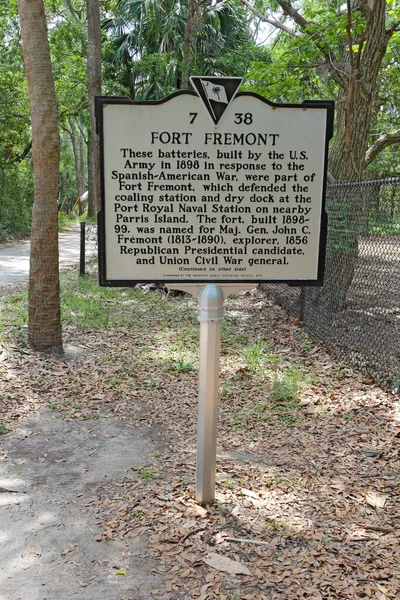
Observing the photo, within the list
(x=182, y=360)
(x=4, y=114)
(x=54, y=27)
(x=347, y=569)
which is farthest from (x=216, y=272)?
(x=54, y=27)

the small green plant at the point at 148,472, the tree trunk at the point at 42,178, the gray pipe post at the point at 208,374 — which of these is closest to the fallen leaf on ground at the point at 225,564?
the gray pipe post at the point at 208,374

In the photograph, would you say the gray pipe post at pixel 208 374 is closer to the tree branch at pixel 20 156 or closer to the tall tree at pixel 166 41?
the tall tree at pixel 166 41

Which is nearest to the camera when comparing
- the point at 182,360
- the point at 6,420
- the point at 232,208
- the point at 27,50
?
the point at 232,208

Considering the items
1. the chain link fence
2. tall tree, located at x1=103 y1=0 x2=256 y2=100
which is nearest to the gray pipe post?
the chain link fence

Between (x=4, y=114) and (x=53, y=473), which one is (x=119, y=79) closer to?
(x=4, y=114)

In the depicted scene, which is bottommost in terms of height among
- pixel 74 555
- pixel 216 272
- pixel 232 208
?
pixel 74 555

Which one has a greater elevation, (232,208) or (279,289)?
(232,208)

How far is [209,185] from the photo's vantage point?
9.82 ft

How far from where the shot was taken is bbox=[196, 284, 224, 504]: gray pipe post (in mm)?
3059

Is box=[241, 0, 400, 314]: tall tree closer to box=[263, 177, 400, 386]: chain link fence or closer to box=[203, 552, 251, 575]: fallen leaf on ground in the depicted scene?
box=[263, 177, 400, 386]: chain link fence

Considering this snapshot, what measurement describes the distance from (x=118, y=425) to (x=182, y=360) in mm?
1464

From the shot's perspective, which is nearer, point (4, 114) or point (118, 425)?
point (118, 425)

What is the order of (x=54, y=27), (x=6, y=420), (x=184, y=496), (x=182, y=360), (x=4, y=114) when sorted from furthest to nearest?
(x=54, y=27)
(x=4, y=114)
(x=182, y=360)
(x=6, y=420)
(x=184, y=496)

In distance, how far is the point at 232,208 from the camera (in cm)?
303
